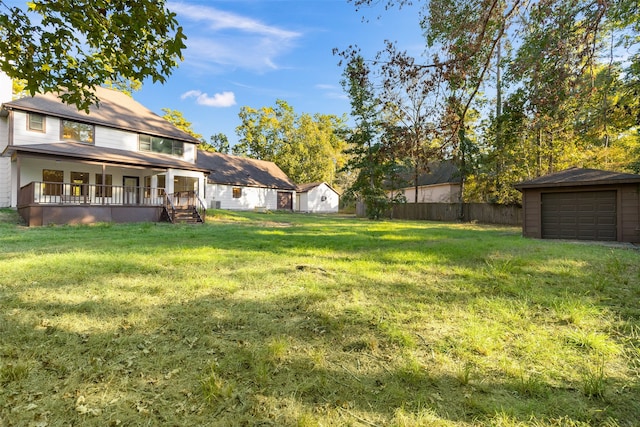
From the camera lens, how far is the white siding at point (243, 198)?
25906mm

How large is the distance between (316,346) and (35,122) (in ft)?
61.9

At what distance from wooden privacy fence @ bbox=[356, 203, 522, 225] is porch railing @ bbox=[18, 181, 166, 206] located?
18977 millimetres

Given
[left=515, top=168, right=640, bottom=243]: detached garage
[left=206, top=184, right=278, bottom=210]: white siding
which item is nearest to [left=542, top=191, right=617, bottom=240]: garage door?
[left=515, top=168, right=640, bottom=243]: detached garage

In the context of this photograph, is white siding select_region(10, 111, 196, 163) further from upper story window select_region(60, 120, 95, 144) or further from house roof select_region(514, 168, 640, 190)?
house roof select_region(514, 168, 640, 190)

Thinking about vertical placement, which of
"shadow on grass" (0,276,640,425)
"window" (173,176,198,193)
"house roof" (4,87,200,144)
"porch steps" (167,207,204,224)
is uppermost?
"house roof" (4,87,200,144)

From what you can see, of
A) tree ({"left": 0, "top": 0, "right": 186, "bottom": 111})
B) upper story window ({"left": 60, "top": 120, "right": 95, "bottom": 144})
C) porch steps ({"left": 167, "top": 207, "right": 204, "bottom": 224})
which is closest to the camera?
tree ({"left": 0, "top": 0, "right": 186, "bottom": 111})

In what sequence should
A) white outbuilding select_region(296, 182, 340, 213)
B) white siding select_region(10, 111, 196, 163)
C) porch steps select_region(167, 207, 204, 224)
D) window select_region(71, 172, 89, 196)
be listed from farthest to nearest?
white outbuilding select_region(296, 182, 340, 213)
window select_region(71, 172, 89, 196)
porch steps select_region(167, 207, 204, 224)
white siding select_region(10, 111, 196, 163)

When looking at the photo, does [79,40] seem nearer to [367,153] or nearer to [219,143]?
[367,153]

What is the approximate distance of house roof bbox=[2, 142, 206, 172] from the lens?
12.8m

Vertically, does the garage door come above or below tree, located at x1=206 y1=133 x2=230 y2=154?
below

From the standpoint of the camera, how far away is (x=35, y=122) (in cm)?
1435

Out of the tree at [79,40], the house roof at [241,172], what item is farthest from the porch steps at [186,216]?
the tree at [79,40]

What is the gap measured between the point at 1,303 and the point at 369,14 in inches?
275

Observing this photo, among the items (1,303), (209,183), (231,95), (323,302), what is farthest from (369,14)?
(231,95)
